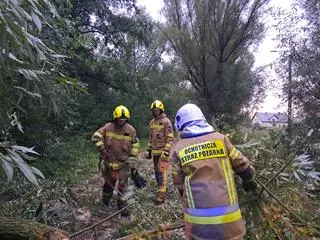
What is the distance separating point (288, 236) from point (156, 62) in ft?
122

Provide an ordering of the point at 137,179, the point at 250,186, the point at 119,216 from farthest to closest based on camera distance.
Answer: the point at 137,179, the point at 119,216, the point at 250,186

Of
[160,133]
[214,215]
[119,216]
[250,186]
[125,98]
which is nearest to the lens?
[214,215]

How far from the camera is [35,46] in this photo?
103 inches

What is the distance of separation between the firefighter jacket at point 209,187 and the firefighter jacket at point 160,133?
502cm

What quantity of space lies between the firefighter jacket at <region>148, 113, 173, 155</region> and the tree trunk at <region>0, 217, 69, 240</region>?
14.4 feet

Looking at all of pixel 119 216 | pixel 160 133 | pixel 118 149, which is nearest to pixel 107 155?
pixel 118 149

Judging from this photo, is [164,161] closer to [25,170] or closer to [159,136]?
[159,136]

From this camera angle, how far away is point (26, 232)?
13.8 ft

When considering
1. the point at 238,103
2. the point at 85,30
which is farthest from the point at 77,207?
the point at 238,103

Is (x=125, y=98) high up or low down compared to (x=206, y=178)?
up

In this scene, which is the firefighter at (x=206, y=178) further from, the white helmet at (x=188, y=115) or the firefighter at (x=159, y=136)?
the firefighter at (x=159, y=136)

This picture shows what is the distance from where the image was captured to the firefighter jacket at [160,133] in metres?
8.43

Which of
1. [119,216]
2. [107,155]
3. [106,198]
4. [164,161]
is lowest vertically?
[119,216]

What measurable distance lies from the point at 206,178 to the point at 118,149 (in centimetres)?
387
